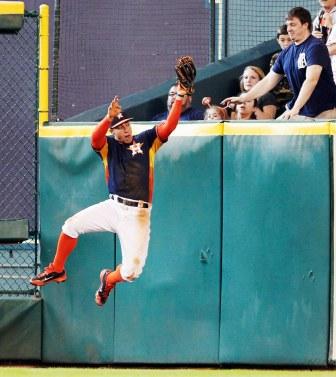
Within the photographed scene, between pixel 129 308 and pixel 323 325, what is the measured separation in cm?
149

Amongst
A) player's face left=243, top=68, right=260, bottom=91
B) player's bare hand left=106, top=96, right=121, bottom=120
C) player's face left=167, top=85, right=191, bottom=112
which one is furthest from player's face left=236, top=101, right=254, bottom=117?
player's bare hand left=106, top=96, right=121, bottom=120

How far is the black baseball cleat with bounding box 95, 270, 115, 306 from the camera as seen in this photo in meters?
10.2

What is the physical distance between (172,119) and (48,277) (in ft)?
5.15

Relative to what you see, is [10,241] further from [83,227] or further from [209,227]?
[209,227]

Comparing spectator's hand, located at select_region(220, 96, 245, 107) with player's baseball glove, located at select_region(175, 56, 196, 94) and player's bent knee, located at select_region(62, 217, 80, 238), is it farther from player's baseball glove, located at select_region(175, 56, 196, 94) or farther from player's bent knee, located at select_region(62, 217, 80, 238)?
player's bent knee, located at select_region(62, 217, 80, 238)

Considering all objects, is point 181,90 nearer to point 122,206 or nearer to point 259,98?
point 122,206

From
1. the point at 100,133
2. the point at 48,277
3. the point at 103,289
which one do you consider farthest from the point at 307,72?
the point at 48,277

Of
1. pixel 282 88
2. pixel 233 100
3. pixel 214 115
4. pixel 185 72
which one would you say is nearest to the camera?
pixel 185 72

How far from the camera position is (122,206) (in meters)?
10.2

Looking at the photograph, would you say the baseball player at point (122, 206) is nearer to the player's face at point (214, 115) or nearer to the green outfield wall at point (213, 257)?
the green outfield wall at point (213, 257)

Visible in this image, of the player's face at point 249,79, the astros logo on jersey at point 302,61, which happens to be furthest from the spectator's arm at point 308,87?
the player's face at point 249,79

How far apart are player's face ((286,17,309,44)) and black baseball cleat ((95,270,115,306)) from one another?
7.71ft

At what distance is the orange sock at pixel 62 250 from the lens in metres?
10.3

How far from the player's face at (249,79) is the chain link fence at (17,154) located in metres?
1.84
